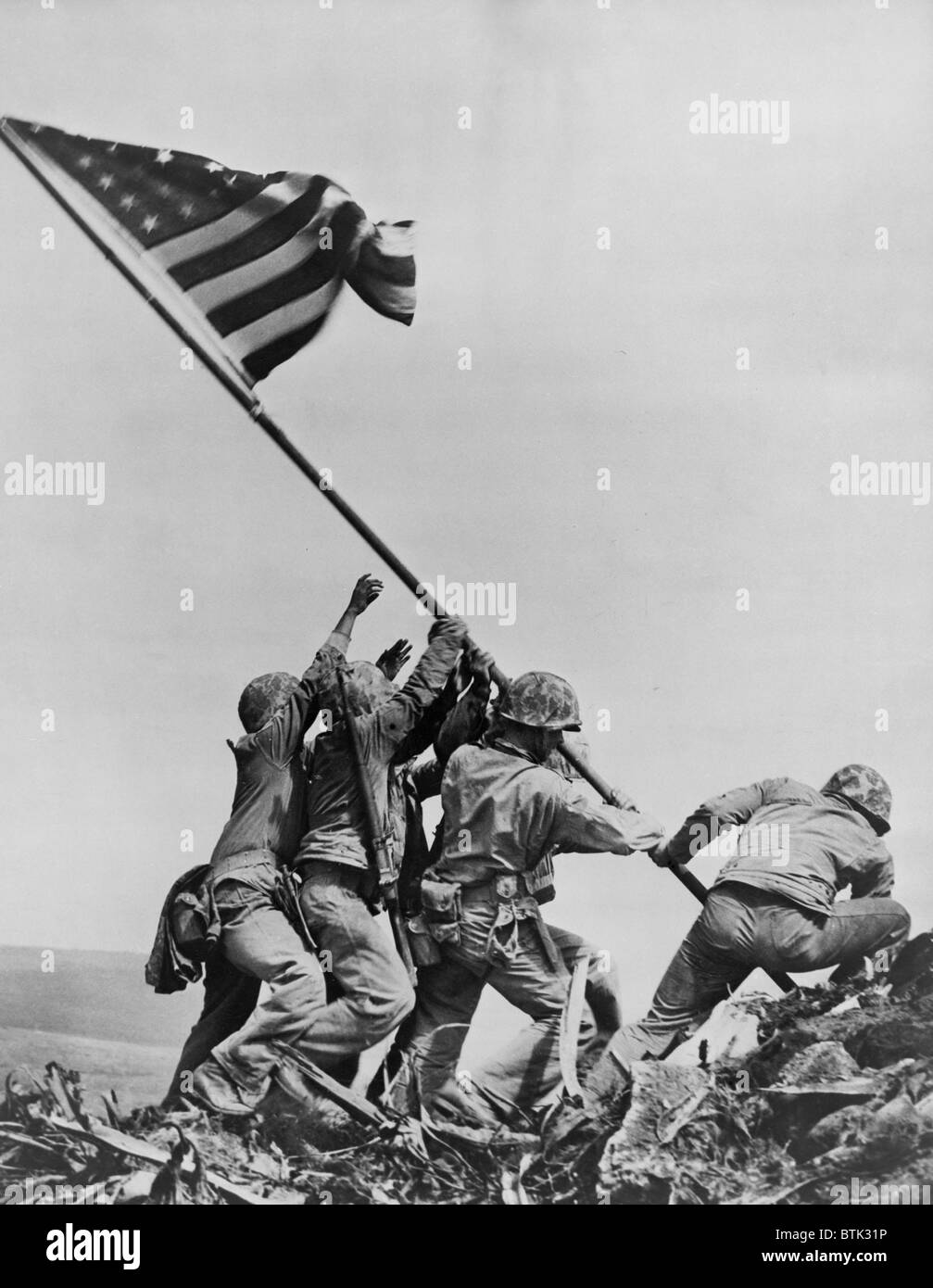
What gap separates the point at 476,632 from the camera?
10.1 metres

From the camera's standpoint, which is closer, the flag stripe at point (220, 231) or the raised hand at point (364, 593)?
the flag stripe at point (220, 231)

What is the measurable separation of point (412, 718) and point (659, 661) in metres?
1.45

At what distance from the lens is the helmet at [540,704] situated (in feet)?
31.9

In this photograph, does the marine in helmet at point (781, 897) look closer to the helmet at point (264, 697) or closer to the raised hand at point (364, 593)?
the raised hand at point (364, 593)

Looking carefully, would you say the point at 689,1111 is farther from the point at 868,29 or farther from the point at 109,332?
the point at 868,29

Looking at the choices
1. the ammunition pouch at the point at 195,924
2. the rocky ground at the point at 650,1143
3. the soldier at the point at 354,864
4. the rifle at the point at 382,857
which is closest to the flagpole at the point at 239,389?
the soldier at the point at 354,864

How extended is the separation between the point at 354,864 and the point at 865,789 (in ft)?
9.22

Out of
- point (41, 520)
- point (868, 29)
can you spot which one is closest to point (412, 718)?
point (41, 520)

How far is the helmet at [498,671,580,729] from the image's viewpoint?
9.73 metres

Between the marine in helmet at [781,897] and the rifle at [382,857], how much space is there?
1.23 meters

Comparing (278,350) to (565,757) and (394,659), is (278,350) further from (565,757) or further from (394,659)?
(565,757)

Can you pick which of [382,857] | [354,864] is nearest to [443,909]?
[382,857]

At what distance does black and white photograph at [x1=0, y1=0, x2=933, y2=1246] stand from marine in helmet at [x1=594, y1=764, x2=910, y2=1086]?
0.03 metres

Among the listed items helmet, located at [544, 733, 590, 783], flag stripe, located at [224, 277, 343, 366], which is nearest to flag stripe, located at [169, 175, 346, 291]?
flag stripe, located at [224, 277, 343, 366]
